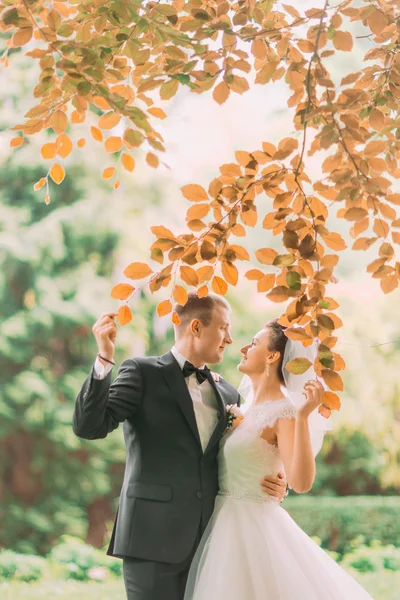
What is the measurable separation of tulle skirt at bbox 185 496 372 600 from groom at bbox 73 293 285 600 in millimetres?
46

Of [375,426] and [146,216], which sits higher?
[146,216]

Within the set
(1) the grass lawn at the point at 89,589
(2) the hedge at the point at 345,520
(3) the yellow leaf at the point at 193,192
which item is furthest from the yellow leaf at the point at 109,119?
(2) the hedge at the point at 345,520

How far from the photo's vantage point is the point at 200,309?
256 centimetres

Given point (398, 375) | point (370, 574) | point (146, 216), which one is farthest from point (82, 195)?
point (370, 574)

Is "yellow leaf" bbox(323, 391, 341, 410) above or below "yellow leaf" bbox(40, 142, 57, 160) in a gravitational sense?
below

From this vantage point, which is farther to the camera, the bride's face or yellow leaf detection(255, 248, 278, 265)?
the bride's face

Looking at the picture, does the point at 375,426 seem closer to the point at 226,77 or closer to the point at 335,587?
the point at 335,587

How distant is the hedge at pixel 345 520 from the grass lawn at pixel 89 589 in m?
0.62

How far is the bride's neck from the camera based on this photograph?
8.82 feet

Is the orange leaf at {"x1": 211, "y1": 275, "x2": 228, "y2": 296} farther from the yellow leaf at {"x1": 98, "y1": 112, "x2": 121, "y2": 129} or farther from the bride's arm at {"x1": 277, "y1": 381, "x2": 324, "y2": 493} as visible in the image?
the bride's arm at {"x1": 277, "y1": 381, "x2": 324, "y2": 493}

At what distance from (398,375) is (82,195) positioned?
3457 millimetres

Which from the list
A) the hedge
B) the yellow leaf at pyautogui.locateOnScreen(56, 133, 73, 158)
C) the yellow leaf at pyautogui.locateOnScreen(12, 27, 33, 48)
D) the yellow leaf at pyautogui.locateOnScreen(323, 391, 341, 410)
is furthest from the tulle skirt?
the hedge

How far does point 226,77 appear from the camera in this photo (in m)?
1.60

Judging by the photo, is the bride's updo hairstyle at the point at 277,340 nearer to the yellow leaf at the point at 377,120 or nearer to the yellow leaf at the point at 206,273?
the yellow leaf at the point at 206,273
